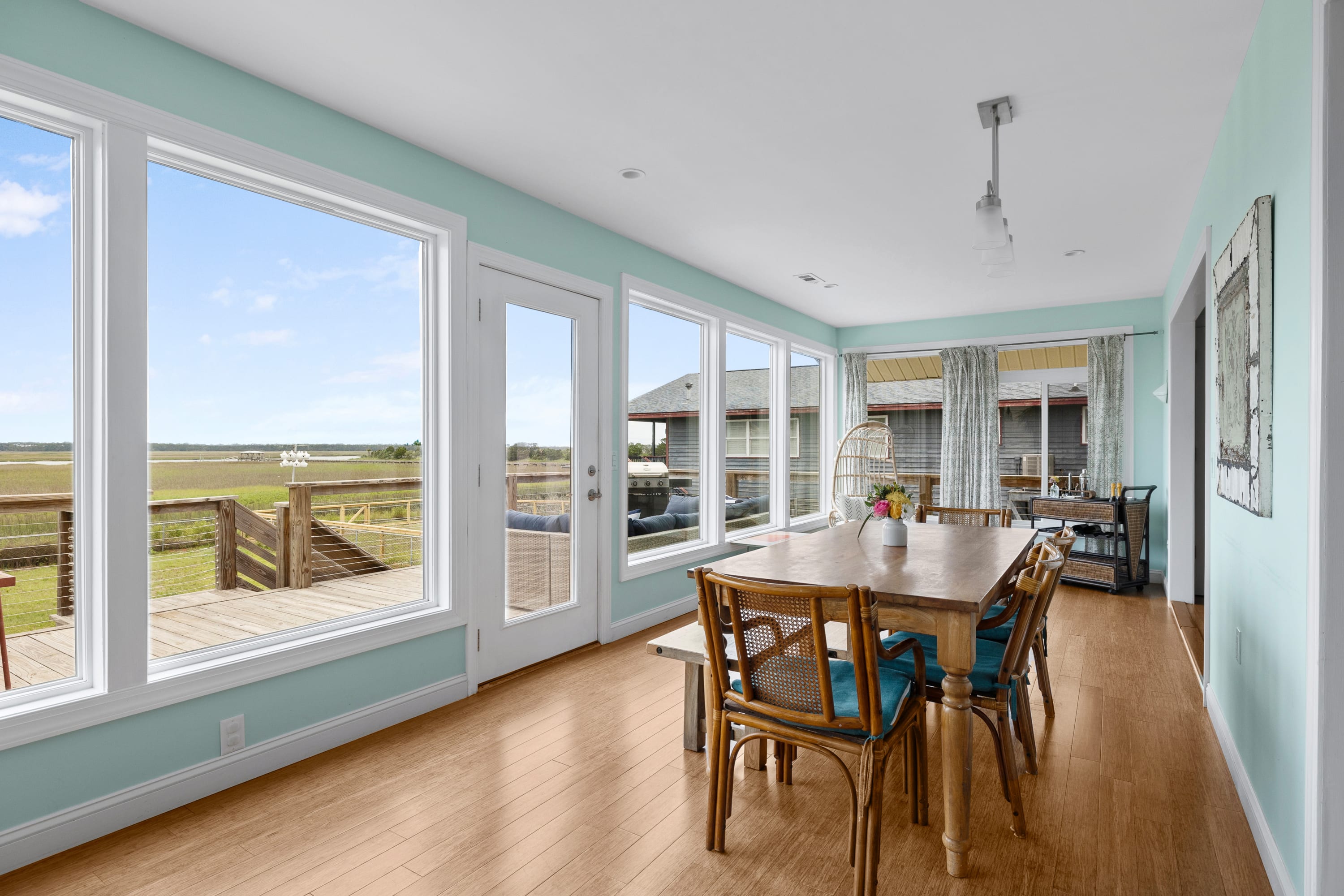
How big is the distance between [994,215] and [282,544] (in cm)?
305

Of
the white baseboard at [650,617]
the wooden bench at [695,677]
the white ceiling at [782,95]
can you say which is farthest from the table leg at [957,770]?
the white baseboard at [650,617]

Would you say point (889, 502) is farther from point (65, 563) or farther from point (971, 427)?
point (971, 427)

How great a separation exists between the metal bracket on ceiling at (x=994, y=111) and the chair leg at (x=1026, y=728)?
2.18 metres

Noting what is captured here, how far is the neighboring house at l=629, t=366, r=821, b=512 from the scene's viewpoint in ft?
16.8

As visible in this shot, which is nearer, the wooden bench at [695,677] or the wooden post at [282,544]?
the wooden bench at [695,677]

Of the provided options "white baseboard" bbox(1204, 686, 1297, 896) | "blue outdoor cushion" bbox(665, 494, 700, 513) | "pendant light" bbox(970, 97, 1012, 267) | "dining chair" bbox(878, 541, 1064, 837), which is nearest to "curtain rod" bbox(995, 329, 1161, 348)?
"blue outdoor cushion" bbox(665, 494, 700, 513)

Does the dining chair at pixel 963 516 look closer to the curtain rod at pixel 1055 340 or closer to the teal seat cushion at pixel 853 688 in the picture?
the teal seat cushion at pixel 853 688

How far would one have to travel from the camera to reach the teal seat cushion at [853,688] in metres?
1.87

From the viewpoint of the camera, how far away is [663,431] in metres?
5.03

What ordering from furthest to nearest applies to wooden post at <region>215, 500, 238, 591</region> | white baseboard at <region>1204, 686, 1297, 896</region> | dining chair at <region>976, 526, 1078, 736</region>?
wooden post at <region>215, 500, 238, 591</region> → dining chair at <region>976, 526, 1078, 736</region> → white baseboard at <region>1204, 686, 1297, 896</region>

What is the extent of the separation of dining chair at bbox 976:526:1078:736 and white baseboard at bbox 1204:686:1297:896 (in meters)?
0.60

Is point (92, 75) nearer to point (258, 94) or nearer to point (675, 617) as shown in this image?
point (258, 94)

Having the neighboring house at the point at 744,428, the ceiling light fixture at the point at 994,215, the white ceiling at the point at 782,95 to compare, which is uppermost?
the white ceiling at the point at 782,95

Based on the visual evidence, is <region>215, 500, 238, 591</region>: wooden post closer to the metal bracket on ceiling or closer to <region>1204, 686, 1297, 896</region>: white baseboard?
the metal bracket on ceiling
